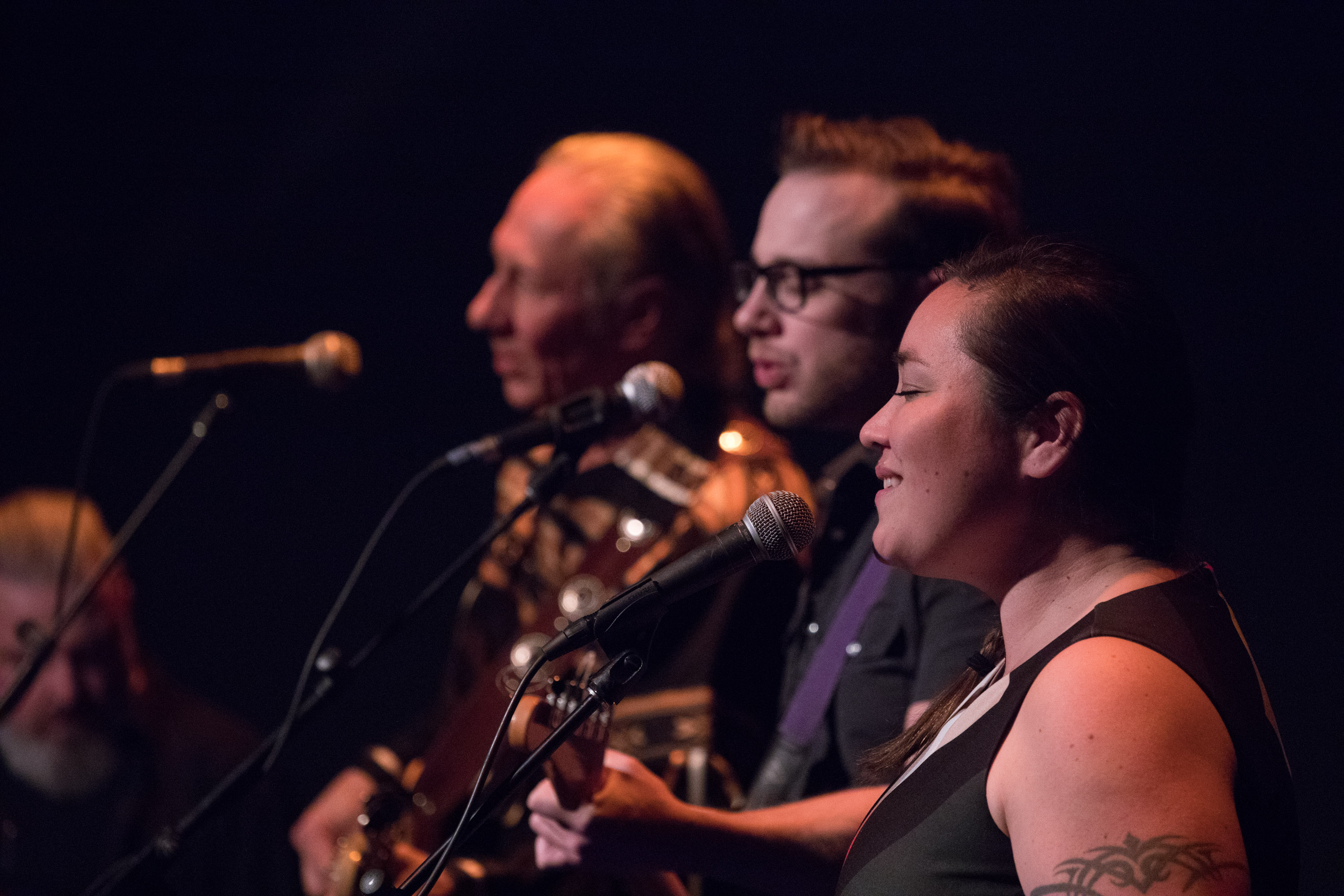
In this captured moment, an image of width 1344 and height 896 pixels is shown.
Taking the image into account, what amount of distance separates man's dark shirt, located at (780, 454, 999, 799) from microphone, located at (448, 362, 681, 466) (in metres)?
0.50

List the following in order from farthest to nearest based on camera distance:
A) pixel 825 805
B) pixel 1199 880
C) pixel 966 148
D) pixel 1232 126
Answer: pixel 1232 126
pixel 966 148
pixel 825 805
pixel 1199 880

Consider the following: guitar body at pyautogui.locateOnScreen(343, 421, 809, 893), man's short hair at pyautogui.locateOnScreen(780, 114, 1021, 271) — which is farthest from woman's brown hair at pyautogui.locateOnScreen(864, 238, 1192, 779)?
guitar body at pyautogui.locateOnScreen(343, 421, 809, 893)

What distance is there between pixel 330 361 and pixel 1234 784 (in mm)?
1780

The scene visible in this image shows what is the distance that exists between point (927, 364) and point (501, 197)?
9.55ft

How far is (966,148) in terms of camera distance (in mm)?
2502

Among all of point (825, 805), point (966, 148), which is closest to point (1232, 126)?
point (966, 148)

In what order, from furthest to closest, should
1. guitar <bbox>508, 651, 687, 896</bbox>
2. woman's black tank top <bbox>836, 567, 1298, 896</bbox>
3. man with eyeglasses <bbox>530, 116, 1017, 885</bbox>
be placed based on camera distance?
man with eyeglasses <bbox>530, 116, 1017, 885</bbox>
guitar <bbox>508, 651, 687, 896</bbox>
woman's black tank top <bbox>836, 567, 1298, 896</bbox>

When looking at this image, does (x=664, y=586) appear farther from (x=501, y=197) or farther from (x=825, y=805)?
(x=501, y=197)

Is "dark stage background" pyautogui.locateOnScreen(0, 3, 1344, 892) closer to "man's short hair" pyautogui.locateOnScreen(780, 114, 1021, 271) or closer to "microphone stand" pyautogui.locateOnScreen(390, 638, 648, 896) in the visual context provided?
"man's short hair" pyautogui.locateOnScreen(780, 114, 1021, 271)

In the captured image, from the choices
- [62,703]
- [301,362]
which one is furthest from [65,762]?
[301,362]

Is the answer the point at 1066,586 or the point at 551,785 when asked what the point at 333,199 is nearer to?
the point at 551,785

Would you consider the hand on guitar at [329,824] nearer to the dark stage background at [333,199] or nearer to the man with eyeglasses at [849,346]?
the dark stage background at [333,199]

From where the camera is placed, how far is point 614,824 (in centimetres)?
184

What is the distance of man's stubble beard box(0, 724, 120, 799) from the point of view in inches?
139
